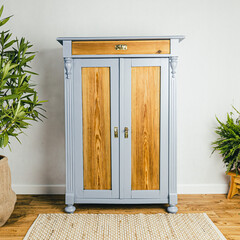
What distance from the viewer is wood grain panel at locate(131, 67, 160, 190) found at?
8.63ft

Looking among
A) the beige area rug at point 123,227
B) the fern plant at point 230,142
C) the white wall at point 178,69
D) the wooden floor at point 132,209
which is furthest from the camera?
the white wall at point 178,69

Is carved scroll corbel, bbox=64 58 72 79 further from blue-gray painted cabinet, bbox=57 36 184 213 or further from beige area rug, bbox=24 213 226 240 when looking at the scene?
beige area rug, bbox=24 213 226 240

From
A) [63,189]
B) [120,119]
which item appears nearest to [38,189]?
[63,189]

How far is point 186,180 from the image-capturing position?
10.9ft

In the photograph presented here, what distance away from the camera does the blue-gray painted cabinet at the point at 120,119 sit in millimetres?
2590

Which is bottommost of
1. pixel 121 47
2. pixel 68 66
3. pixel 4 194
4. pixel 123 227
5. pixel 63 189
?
pixel 123 227

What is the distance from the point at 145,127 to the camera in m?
2.67

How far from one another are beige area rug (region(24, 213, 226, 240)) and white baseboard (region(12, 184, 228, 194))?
2.01ft

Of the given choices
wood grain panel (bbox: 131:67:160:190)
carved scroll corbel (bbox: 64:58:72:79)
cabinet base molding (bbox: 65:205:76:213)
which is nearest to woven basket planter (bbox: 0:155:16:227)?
cabinet base molding (bbox: 65:205:76:213)

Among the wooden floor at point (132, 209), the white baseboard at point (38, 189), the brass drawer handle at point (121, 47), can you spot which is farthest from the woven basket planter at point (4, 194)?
the brass drawer handle at point (121, 47)

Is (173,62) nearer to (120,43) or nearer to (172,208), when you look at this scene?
(120,43)

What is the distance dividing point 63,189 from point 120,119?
1.25 metres

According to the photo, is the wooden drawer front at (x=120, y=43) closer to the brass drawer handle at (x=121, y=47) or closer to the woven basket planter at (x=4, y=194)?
the brass drawer handle at (x=121, y=47)

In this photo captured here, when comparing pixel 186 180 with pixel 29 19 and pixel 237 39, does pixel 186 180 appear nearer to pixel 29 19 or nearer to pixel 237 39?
pixel 237 39
